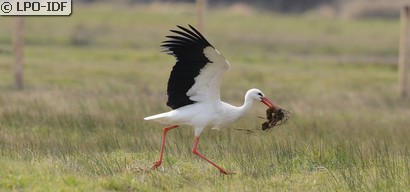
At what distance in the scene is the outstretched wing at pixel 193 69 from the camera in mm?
9133

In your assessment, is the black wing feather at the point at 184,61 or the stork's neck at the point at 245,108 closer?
the black wing feather at the point at 184,61

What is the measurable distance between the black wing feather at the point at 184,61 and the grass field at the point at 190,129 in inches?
26.5

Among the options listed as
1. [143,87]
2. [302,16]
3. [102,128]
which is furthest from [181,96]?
[302,16]

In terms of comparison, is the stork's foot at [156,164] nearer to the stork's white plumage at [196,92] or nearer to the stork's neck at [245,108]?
the stork's white plumage at [196,92]

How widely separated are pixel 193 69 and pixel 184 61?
0.14m

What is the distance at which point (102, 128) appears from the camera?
12.2 meters

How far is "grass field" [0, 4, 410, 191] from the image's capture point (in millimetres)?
8758

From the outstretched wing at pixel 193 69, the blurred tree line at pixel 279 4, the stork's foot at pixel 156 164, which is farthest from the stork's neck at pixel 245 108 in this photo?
the blurred tree line at pixel 279 4

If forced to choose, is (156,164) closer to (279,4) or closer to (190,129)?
(190,129)

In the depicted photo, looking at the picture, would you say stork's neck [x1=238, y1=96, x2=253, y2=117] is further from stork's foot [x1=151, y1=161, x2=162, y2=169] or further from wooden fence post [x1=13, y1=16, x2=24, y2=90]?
wooden fence post [x1=13, y1=16, x2=24, y2=90]

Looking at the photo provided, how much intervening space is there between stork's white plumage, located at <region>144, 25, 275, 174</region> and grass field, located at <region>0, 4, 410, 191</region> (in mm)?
454

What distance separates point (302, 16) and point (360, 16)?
9.28 meters

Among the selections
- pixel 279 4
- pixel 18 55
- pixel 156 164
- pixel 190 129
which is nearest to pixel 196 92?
pixel 156 164

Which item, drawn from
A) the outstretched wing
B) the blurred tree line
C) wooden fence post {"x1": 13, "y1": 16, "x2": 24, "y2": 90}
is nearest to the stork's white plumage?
the outstretched wing
